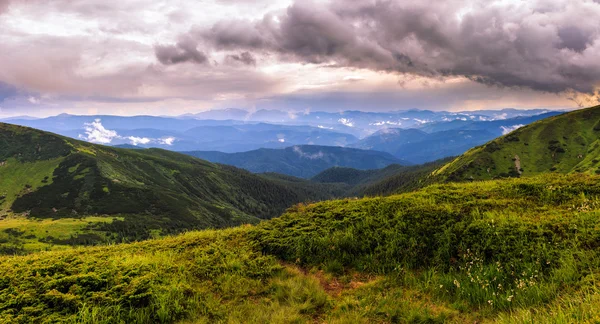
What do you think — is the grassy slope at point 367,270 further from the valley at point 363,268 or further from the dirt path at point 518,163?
the dirt path at point 518,163

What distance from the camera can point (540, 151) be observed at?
535 feet

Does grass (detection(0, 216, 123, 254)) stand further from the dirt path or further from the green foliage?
the dirt path

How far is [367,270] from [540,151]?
20814cm

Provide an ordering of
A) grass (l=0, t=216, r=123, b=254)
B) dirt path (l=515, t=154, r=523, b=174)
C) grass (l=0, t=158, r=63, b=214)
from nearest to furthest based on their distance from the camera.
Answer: grass (l=0, t=216, r=123, b=254)
dirt path (l=515, t=154, r=523, b=174)
grass (l=0, t=158, r=63, b=214)

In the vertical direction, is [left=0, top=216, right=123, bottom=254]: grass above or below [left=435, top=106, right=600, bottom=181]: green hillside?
below

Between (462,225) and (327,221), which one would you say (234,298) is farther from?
(462,225)

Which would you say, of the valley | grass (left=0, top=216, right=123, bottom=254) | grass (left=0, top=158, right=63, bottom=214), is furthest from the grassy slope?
grass (left=0, top=158, right=63, bottom=214)

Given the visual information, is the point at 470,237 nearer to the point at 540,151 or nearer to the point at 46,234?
the point at 46,234

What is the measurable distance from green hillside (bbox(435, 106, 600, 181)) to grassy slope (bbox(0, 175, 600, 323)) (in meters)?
160

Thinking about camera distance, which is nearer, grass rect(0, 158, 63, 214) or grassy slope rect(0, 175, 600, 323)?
grassy slope rect(0, 175, 600, 323)

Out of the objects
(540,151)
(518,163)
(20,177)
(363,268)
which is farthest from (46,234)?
(540,151)

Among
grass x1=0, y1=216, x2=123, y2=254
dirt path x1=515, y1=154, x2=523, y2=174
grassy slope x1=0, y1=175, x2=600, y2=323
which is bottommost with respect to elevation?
grass x1=0, y1=216, x2=123, y2=254

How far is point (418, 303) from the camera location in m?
6.27

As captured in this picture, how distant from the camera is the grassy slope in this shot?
5.84 m
